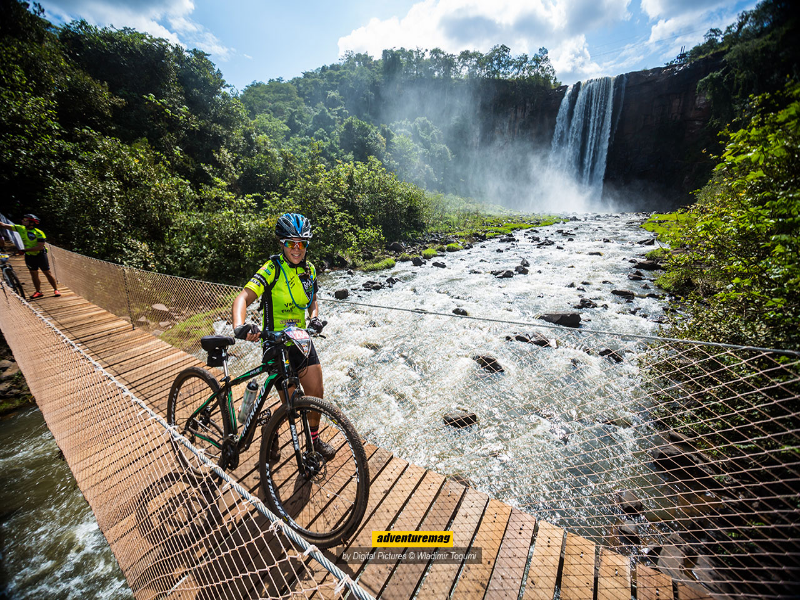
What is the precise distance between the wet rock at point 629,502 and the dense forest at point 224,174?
9.11 ft

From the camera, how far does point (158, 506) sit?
3.15m

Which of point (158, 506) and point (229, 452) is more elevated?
point (229, 452)

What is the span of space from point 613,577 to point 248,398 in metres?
3.60

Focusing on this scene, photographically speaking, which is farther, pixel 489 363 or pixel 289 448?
pixel 489 363

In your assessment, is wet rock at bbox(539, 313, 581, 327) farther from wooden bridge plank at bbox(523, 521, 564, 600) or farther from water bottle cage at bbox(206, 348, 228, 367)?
water bottle cage at bbox(206, 348, 228, 367)

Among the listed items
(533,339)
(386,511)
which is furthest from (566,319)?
(386,511)

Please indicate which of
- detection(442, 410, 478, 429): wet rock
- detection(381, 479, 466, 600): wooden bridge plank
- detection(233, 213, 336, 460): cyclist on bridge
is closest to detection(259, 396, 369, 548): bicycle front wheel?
detection(233, 213, 336, 460): cyclist on bridge

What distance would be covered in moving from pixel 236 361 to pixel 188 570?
6.64 metres

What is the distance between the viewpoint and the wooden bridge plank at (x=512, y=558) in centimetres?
246

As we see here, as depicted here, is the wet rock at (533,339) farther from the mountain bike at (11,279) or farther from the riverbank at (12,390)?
the mountain bike at (11,279)

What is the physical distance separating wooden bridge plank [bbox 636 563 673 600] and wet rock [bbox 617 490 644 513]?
214cm

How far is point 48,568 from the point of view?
386 centimetres

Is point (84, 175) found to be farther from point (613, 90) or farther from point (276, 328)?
point (613, 90)

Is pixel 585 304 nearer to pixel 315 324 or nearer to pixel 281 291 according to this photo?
pixel 315 324
